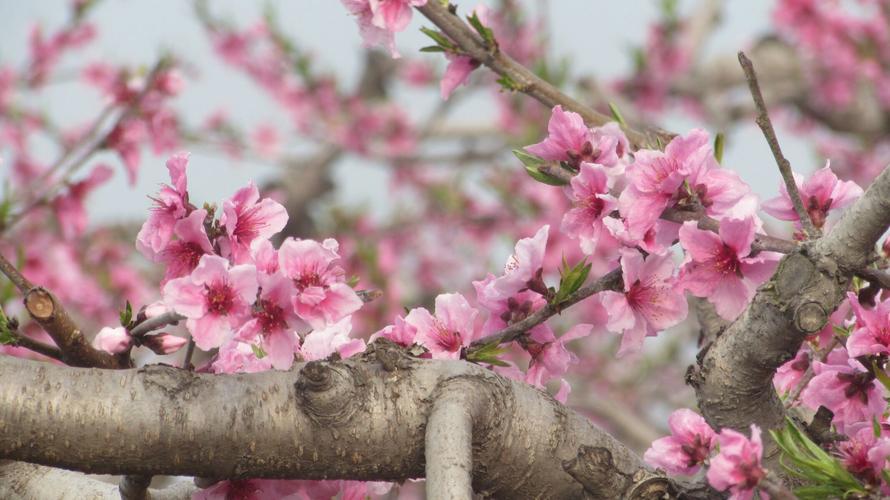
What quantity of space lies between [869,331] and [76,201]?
266 cm

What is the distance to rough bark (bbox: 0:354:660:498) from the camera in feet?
5.08

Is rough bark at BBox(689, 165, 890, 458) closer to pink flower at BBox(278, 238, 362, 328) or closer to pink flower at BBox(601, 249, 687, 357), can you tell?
pink flower at BBox(601, 249, 687, 357)


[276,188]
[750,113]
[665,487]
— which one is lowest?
[665,487]

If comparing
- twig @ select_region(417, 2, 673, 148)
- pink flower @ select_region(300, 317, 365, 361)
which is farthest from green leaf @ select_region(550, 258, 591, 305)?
twig @ select_region(417, 2, 673, 148)

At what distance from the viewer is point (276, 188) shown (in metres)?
8.38

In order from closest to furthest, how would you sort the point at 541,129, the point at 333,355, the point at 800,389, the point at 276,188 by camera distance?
the point at 333,355, the point at 800,389, the point at 541,129, the point at 276,188

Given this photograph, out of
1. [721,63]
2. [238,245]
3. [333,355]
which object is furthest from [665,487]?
[721,63]

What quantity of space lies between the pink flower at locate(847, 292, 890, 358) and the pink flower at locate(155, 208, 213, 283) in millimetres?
1111

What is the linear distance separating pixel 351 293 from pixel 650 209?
0.54 meters

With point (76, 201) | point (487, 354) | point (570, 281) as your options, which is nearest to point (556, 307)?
point (570, 281)

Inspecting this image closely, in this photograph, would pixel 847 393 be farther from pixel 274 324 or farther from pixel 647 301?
pixel 274 324

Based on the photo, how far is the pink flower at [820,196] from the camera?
74.2 inches

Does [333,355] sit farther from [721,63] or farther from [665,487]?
[721,63]

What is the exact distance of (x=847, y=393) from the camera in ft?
5.96
